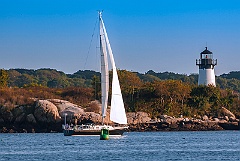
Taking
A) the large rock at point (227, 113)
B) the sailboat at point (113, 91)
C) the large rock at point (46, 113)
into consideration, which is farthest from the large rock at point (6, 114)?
the large rock at point (227, 113)

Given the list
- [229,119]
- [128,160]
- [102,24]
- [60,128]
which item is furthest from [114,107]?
[229,119]

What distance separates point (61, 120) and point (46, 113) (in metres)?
2.05

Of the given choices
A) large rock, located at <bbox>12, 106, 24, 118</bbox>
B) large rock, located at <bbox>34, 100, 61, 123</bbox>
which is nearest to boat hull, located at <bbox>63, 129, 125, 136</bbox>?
large rock, located at <bbox>34, 100, 61, 123</bbox>

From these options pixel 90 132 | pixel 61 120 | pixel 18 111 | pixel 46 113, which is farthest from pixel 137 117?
pixel 90 132

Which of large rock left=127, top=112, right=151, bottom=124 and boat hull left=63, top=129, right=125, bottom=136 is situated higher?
large rock left=127, top=112, right=151, bottom=124

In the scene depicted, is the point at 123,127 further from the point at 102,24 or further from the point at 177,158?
the point at 177,158

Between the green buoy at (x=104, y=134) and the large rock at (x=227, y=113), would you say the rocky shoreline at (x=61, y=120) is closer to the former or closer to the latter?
the large rock at (x=227, y=113)

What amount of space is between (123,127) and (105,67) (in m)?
6.27

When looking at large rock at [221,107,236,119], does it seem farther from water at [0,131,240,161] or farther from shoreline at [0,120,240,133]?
water at [0,131,240,161]

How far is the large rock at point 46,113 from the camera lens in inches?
3738

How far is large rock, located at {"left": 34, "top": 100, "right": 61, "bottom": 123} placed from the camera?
94938mm

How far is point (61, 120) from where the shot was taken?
95.7m

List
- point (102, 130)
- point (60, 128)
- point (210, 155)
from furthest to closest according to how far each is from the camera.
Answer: point (60, 128), point (102, 130), point (210, 155)

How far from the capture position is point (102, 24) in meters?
77.7
